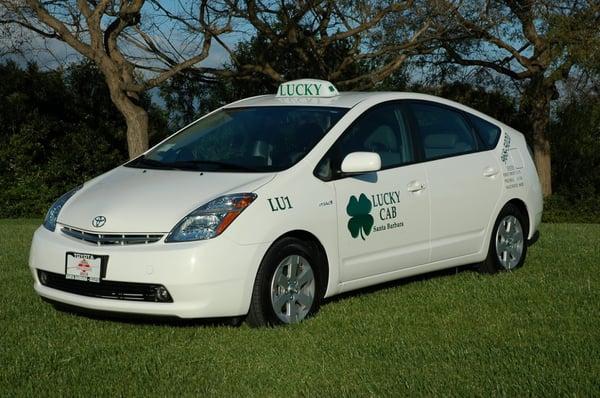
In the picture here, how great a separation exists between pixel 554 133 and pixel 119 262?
69.4 ft

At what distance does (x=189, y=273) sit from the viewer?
6.21 metres

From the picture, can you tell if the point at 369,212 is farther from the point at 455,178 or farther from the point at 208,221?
the point at 208,221

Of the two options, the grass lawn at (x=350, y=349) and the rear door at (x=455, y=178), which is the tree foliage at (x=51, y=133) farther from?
the rear door at (x=455, y=178)

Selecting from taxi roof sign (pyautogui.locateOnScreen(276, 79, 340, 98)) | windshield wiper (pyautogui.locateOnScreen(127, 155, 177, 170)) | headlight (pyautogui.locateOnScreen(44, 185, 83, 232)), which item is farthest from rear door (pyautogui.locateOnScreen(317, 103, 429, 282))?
headlight (pyautogui.locateOnScreen(44, 185, 83, 232))

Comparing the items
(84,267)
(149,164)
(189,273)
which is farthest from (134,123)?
(189,273)

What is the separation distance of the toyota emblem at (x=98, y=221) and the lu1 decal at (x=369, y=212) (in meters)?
1.68

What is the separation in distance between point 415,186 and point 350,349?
6.84 feet

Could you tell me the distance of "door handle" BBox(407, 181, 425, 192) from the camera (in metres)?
7.63

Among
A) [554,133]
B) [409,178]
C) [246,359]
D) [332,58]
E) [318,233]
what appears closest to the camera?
[246,359]

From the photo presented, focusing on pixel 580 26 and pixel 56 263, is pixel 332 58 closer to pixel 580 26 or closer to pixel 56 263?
pixel 580 26

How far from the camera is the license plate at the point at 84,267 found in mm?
6391

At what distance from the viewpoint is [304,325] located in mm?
6656

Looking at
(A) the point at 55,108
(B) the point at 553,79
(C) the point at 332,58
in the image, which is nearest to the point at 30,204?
(A) the point at 55,108

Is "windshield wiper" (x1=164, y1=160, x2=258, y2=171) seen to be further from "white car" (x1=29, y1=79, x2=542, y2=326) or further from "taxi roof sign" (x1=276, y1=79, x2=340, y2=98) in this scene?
"taxi roof sign" (x1=276, y1=79, x2=340, y2=98)
